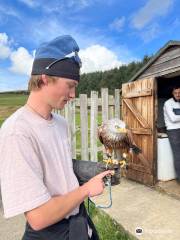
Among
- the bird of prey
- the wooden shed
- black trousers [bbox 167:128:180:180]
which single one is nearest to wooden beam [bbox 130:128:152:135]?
the wooden shed

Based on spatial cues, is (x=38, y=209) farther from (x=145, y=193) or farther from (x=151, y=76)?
(x=151, y=76)

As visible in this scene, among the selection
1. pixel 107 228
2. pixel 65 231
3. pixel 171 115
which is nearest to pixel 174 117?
pixel 171 115

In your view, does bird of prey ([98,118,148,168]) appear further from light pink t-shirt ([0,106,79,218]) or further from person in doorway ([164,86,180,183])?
person in doorway ([164,86,180,183])

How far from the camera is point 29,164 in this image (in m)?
1.43

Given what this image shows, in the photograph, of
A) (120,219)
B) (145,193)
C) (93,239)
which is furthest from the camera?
(145,193)

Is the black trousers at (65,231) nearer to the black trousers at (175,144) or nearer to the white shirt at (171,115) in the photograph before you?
the white shirt at (171,115)

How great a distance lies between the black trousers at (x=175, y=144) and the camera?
6.54m

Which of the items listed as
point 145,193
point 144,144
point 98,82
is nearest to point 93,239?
point 145,193

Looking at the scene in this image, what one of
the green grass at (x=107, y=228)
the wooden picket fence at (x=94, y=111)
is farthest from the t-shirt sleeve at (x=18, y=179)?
the wooden picket fence at (x=94, y=111)

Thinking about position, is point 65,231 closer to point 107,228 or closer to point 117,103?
point 107,228

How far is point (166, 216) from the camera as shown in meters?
4.96

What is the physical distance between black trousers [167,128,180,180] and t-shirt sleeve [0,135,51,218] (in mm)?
5445

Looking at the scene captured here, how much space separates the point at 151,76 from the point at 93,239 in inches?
214

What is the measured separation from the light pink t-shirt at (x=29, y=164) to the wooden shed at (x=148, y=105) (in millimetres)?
4898
